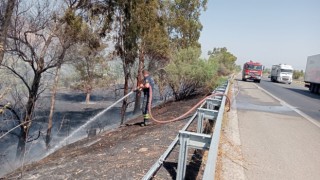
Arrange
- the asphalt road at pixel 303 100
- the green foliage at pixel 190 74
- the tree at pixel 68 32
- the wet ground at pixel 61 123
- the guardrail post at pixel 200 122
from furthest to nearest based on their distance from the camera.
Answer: the green foliage at pixel 190 74 < the tree at pixel 68 32 < the wet ground at pixel 61 123 < the asphalt road at pixel 303 100 < the guardrail post at pixel 200 122

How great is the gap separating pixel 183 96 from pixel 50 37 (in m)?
8.54

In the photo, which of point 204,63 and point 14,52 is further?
point 204,63

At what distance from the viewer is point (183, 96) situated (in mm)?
19891

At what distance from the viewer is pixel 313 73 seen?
32.4 metres

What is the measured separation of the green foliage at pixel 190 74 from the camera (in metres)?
A: 18.7

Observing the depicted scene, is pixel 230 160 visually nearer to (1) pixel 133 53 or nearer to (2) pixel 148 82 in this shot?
(2) pixel 148 82

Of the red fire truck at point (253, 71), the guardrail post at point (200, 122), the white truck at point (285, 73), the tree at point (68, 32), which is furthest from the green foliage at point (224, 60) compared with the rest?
the guardrail post at point (200, 122)

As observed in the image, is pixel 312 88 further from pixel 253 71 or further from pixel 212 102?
pixel 212 102

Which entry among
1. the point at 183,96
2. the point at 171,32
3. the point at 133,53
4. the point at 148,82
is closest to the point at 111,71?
the point at 171,32

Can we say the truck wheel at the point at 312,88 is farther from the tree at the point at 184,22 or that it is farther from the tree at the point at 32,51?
the tree at the point at 32,51

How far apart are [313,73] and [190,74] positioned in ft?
64.4

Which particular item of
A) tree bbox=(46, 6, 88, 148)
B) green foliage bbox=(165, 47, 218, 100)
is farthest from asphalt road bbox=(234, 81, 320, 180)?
tree bbox=(46, 6, 88, 148)

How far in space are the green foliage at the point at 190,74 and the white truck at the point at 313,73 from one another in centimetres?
→ 1615

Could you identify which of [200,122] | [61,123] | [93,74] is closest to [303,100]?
[61,123]
